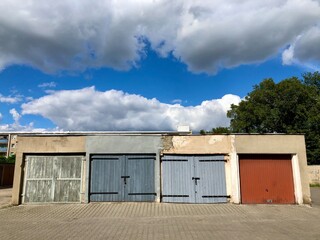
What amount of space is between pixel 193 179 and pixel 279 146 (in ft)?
13.7

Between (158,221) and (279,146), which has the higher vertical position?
(279,146)

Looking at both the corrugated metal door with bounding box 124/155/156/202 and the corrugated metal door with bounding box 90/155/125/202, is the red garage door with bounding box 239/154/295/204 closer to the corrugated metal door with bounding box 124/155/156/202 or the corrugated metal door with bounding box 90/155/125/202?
the corrugated metal door with bounding box 124/155/156/202

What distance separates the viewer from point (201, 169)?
1323cm

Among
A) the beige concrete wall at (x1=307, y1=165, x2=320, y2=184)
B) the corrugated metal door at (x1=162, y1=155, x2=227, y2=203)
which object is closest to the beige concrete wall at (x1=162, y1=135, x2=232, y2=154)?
the corrugated metal door at (x1=162, y1=155, x2=227, y2=203)

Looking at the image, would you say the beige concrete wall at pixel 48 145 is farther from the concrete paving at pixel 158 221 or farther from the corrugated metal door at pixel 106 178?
the concrete paving at pixel 158 221

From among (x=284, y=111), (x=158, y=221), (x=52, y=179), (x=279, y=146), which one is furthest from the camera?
(x=284, y=111)

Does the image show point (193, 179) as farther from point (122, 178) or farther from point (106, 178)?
point (106, 178)

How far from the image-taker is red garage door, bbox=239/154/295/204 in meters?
13.1

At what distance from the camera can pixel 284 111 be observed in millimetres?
37188

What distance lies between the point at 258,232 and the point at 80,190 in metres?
7.94

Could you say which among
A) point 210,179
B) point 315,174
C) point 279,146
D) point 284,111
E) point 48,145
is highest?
point 284,111

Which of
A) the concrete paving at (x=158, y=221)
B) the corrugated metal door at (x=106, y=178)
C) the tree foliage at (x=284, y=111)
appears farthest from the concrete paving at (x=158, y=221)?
the tree foliage at (x=284, y=111)

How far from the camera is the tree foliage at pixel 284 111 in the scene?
115 ft

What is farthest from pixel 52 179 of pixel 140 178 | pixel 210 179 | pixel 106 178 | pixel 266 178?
pixel 266 178
